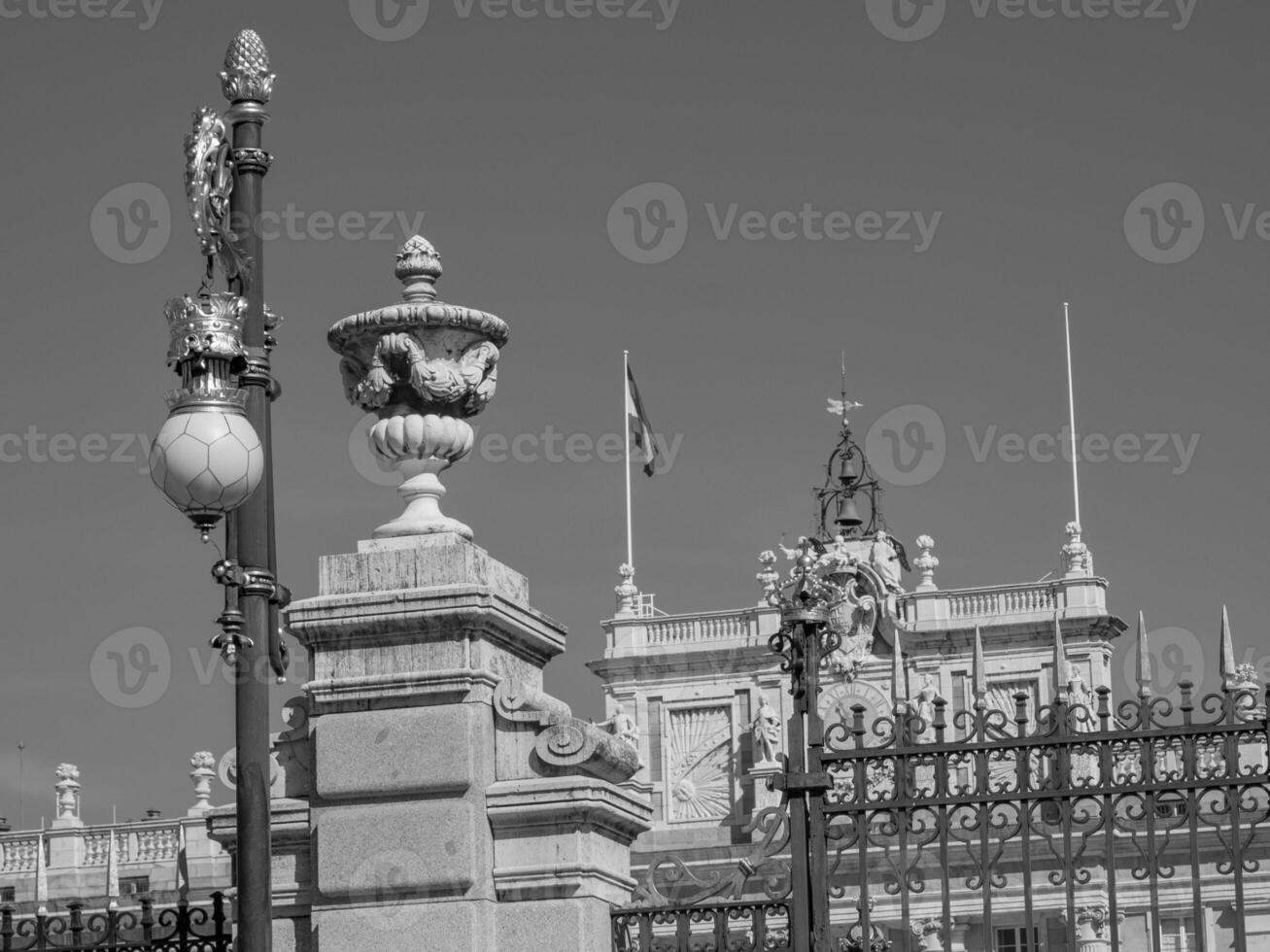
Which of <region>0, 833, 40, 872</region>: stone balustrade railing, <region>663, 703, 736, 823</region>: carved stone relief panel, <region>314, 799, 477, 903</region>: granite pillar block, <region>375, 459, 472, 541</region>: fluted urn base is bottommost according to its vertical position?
<region>314, 799, 477, 903</region>: granite pillar block

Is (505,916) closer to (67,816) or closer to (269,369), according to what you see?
(269,369)

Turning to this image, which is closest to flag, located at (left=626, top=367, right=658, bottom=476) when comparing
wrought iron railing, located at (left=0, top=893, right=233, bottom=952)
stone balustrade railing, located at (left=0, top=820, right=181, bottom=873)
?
stone balustrade railing, located at (left=0, top=820, right=181, bottom=873)

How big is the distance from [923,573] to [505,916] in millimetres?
62527

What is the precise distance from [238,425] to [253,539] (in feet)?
2.27

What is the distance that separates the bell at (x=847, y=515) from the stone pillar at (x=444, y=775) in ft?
197

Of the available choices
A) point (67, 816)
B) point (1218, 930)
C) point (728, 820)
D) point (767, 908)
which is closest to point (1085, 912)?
point (1218, 930)

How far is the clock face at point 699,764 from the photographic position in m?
71.8

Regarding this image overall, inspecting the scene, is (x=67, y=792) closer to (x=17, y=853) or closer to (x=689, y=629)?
(x=17, y=853)

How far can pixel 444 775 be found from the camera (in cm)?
1079

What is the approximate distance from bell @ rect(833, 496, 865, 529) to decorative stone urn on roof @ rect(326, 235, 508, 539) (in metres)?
60.0

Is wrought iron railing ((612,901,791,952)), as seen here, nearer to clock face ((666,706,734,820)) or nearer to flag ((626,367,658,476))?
flag ((626,367,658,476))

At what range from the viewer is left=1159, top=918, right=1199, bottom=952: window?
49.4 metres

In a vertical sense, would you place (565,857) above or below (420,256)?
below

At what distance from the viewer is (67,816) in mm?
61344
